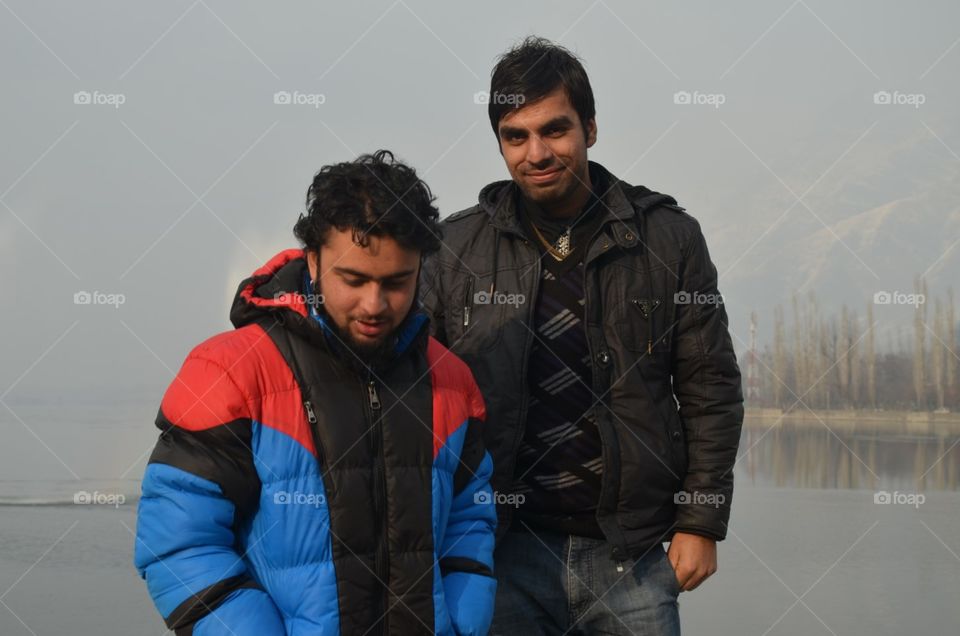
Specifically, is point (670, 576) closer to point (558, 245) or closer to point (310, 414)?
point (558, 245)

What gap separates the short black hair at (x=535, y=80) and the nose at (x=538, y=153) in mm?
99

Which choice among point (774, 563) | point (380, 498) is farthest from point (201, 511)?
point (774, 563)

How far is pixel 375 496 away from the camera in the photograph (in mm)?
1795

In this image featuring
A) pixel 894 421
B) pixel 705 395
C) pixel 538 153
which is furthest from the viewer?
pixel 894 421

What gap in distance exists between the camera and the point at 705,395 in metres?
2.48

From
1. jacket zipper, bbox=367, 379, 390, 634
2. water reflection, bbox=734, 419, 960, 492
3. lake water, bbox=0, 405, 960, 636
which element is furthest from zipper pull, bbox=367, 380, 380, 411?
water reflection, bbox=734, 419, 960, 492

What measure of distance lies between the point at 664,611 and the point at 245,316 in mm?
1133

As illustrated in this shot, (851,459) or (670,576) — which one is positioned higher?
(851,459)

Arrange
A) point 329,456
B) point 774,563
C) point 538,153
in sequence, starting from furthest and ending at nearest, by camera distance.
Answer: point 774,563 → point 538,153 → point 329,456

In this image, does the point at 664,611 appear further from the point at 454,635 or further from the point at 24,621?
the point at 24,621

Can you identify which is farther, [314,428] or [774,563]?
[774,563]

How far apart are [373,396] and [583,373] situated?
693 mm

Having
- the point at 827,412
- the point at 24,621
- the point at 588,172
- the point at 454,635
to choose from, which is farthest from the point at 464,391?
the point at 827,412

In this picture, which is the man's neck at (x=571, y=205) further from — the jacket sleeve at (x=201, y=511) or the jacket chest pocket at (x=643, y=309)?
the jacket sleeve at (x=201, y=511)
